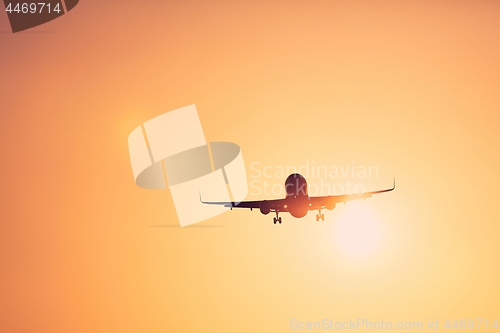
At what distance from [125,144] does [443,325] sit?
7.89 metres

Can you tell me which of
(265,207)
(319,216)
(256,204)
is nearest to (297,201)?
(265,207)

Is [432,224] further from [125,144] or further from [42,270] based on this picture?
[42,270]

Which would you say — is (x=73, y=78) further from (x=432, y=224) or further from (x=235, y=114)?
(x=432, y=224)

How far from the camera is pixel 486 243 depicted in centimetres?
1173

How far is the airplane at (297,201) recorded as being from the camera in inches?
408

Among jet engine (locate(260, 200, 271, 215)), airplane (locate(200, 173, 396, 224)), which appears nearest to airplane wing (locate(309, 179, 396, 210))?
airplane (locate(200, 173, 396, 224))

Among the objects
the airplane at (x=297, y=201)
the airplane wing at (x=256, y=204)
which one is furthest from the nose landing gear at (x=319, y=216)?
the airplane wing at (x=256, y=204)

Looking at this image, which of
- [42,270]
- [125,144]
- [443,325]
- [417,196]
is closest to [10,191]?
[42,270]

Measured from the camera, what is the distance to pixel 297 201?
10.4m

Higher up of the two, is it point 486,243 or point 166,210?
point 166,210

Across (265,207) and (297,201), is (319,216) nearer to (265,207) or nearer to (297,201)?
(297,201)

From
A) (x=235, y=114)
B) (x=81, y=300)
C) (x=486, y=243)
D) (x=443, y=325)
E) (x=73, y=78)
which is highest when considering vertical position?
(x=73, y=78)

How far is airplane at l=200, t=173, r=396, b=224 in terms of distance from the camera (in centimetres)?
1037

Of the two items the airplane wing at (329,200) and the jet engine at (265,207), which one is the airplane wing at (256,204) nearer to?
the jet engine at (265,207)
